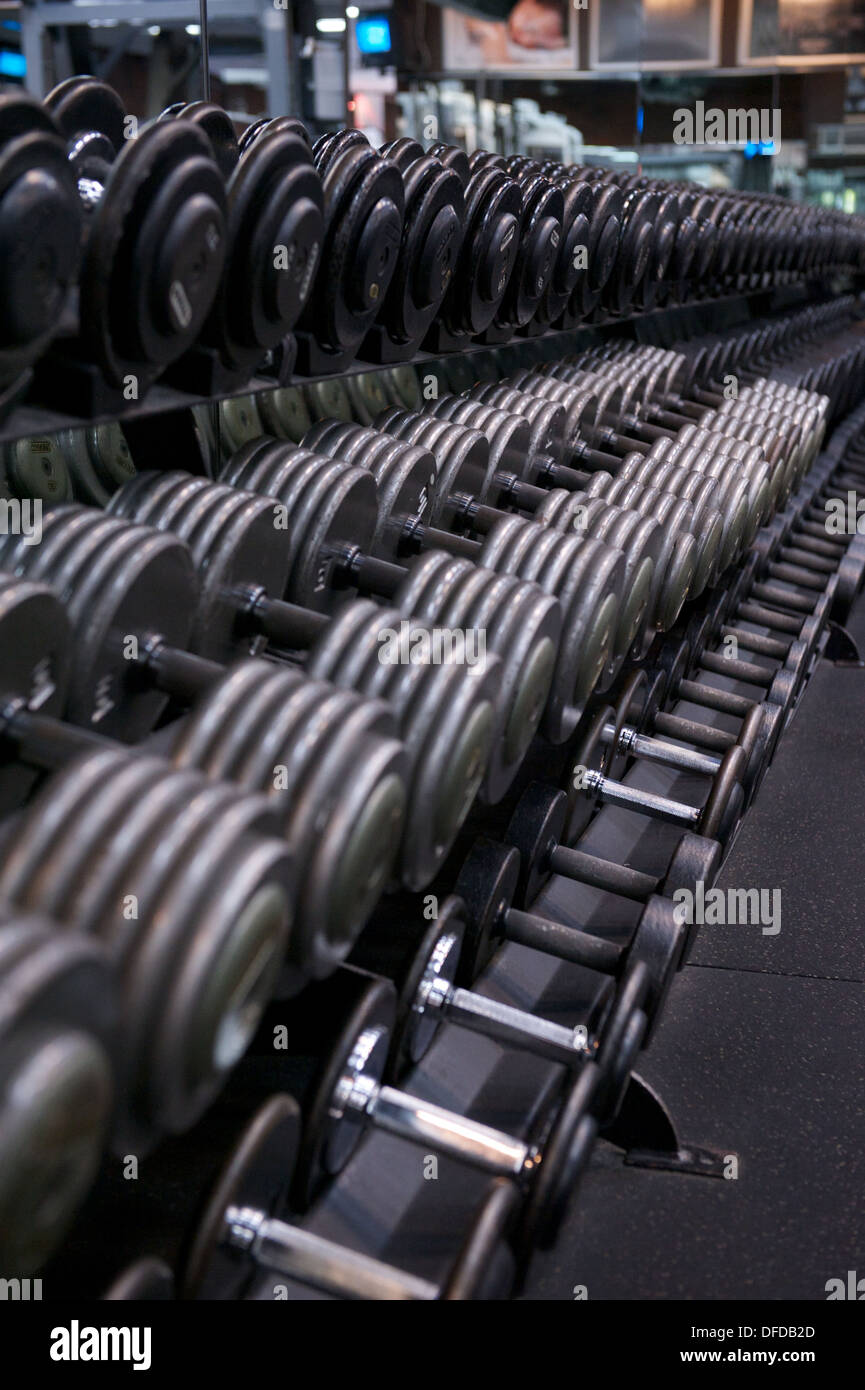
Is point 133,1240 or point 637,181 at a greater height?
point 637,181

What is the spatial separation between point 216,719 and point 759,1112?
1034mm

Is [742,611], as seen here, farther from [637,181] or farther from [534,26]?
[534,26]

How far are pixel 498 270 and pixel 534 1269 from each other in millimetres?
1611

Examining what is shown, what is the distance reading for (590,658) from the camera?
1711mm

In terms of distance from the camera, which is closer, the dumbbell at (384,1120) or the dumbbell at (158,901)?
the dumbbell at (158,901)

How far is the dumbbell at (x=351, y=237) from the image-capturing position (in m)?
1.65

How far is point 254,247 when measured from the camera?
1.42 metres

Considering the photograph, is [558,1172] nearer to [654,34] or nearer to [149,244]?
[149,244]

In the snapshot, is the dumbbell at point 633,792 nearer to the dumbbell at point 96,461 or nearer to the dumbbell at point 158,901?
the dumbbell at point 96,461

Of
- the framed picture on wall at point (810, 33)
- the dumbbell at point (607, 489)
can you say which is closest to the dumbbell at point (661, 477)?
the dumbbell at point (607, 489)

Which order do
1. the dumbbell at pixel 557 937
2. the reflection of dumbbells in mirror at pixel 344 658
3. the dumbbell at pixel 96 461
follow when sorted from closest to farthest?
the reflection of dumbbells in mirror at pixel 344 658
the dumbbell at pixel 557 937
the dumbbell at pixel 96 461

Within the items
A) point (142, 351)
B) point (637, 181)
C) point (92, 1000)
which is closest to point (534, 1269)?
point (92, 1000)

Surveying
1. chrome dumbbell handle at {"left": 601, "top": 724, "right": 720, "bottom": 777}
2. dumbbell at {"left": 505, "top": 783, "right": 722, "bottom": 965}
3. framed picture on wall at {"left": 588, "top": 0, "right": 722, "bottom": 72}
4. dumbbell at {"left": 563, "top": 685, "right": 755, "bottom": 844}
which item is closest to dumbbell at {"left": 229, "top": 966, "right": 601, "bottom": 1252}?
dumbbell at {"left": 505, "top": 783, "right": 722, "bottom": 965}

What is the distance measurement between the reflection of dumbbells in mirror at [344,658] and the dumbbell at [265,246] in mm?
191
